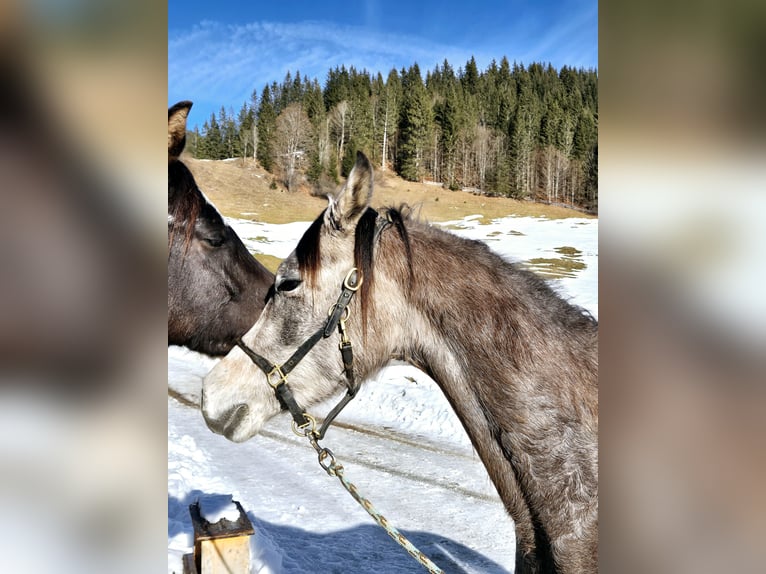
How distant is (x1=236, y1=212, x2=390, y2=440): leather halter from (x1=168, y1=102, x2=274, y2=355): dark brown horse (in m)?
1.26

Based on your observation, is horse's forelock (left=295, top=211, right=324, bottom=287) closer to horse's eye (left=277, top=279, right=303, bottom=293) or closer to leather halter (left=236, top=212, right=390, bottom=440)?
horse's eye (left=277, top=279, right=303, bottom=293)

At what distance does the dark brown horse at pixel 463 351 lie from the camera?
1.91 metres

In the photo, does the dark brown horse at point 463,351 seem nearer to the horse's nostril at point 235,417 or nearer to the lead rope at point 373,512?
the horse's nostril at point 235,417

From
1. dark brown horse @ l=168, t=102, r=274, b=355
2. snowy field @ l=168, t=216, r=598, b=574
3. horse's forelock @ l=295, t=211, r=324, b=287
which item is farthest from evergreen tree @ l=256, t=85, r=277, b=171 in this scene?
horse's forelock @ l=295, t=211, r=324, b=287

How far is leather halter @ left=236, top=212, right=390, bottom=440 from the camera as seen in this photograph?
2.18 metres

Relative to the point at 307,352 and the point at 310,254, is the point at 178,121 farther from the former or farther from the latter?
the point at 307,352

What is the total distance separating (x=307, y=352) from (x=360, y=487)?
4362mm

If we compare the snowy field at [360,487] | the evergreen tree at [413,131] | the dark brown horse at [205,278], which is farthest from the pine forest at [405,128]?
the dark brown horse at [205,278]

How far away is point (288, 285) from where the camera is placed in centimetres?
231
